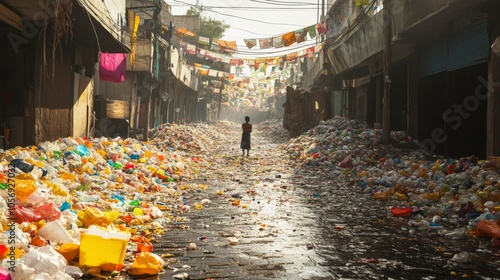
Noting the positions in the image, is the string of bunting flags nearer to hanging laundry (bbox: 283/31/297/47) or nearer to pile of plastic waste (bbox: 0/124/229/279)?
hanging laundry (bbox: 283/31/297/47)

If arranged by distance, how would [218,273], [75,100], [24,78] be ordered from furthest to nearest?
[75,100], [24,78], [218,273]

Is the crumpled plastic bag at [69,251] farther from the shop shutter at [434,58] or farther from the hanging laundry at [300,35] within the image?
the hanging laundry at [300,35]

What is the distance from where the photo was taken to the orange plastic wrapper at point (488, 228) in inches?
210

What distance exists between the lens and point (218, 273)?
4082mm

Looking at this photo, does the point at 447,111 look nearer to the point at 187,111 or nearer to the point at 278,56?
the point at 278,56

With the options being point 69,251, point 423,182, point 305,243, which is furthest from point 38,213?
point 423,182

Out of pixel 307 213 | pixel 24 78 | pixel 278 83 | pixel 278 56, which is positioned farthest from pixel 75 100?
pixel 278 83

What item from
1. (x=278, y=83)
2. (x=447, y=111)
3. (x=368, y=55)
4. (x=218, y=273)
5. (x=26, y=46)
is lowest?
(x=218, y=273)

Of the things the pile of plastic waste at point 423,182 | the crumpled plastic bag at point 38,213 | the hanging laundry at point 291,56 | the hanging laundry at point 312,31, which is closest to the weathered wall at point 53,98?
the crumpled plastic bag at point 38,213

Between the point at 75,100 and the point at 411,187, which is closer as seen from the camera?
the point at 411,187

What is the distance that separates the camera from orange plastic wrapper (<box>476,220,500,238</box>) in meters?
5.34

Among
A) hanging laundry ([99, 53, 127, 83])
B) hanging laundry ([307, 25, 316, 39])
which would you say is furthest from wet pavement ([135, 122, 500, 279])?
hanging laundry ([307, 25, 316, 39])

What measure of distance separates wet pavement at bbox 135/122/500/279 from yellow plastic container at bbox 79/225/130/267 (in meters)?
0.51

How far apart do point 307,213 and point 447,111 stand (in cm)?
664
